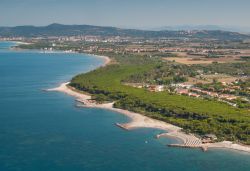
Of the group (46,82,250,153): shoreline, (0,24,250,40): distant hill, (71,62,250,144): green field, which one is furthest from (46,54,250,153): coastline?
(0,24,250,40): distant hill

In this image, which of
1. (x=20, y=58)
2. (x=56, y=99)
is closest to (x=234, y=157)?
(x=56, y=99)

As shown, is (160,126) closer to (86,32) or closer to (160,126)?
(160,126)

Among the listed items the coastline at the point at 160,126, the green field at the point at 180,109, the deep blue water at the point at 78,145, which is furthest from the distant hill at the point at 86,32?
the deep blue water at the point at 78,145

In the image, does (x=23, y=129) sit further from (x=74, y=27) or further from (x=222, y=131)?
(x=74, y=27)

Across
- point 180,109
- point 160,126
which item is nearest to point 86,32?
point 180,109

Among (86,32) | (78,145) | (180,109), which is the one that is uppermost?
(180,109)

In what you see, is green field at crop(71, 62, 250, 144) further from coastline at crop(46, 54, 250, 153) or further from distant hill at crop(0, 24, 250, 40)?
distant hill at crop(0, 24, 250, 40)

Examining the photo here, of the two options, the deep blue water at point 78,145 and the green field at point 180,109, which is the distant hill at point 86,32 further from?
the deep blue water at point 78,145

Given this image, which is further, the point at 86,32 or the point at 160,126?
the point at 86,32

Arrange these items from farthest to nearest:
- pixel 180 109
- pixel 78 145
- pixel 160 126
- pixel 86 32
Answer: pixel 86 32, pixel 180 109, pixel 160 126, pixel 78 145
